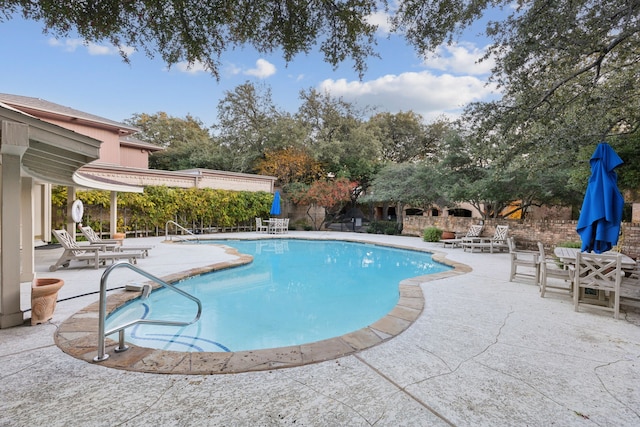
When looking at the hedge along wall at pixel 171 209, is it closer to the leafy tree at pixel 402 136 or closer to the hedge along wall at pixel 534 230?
the hedge along wall at pixel 534 230

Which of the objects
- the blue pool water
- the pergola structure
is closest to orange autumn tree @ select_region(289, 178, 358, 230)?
the blue pool water

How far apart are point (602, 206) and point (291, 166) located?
16.4 m

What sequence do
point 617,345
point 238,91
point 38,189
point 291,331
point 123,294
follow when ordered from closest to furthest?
1. point 617,345
2. point 291,331
3. point 123,294
4. point 38,189
5. point 238,91

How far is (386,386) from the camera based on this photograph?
242 cm

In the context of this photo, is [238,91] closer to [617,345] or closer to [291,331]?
[291,331]

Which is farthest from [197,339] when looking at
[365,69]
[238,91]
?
[238,91]

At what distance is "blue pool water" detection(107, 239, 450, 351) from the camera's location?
4043mm

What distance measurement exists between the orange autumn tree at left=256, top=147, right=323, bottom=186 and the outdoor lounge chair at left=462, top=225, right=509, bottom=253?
10832 millimetres

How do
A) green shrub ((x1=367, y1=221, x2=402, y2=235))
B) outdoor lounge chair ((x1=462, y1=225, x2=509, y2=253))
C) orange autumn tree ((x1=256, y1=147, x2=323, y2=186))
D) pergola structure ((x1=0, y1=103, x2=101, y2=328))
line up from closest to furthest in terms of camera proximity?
pergola structure ((x1=0, y1=103, x2=101, y2=328)) < outdoor lounge chair ((x1=462, y1=225, x2=509, y2=253)) < green shrub ((x1=367, y1=221, x2=402, y2=235)) < orange autumn tree ((x1=256, y1=147, x2=323, y2=186))

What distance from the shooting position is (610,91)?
570cm

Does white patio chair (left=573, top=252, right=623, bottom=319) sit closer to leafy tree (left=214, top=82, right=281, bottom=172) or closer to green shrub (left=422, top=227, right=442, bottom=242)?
green shrub (left=422, top=227, right=442, bottom=242)

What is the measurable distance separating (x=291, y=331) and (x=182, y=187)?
41.9 feet

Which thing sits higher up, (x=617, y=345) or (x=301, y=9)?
(x=301, y=9)

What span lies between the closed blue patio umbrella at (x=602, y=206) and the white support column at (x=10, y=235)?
22.7 ft
